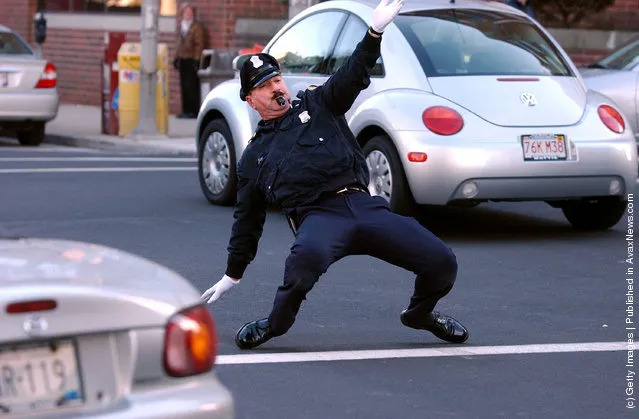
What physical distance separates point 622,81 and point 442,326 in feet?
27.4

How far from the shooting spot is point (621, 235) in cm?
1095

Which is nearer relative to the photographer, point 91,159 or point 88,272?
point 88,272

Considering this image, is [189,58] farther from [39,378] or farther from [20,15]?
[39,378]

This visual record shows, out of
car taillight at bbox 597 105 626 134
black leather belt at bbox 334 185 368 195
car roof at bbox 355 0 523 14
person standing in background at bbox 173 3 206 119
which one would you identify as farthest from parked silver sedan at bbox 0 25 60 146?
black leather belt at bbox 334 185 368 195

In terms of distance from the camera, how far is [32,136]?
19.4m

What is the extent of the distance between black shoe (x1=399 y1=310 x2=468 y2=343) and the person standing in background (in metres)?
17.0

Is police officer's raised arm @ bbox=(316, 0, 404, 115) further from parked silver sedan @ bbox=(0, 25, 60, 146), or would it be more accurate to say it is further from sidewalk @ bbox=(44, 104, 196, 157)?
parked silver sedan @ bbox=(0, 25, 60, 146)

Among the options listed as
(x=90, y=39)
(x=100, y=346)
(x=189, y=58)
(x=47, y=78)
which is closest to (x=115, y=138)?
(x=47, y=78)

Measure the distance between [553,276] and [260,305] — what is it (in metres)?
2.01

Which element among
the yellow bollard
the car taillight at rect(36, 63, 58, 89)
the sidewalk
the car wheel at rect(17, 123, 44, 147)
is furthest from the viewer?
the yellow bollard

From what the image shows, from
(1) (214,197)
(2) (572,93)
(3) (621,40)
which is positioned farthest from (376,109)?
(3) (621,40)

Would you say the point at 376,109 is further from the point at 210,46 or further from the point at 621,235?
the point at 210,46

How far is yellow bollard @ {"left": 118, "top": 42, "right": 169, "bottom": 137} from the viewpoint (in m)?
19.7

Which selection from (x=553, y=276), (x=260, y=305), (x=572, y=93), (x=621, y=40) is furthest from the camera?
(x=621, y=40)
